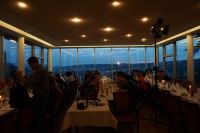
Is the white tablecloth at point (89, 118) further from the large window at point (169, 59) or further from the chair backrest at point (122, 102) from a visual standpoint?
the large window at point (169, 59)

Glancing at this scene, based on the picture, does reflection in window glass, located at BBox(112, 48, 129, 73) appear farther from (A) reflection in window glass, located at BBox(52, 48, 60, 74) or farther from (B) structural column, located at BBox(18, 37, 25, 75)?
(B) structural column, located at BBox(18, 37, 25, 75)

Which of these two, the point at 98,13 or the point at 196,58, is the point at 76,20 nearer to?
the point at 98,13

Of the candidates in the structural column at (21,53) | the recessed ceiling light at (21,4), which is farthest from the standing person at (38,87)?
the structural column at (21,53)

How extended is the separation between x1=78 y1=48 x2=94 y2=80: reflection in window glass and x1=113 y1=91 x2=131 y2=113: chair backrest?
1006 cm

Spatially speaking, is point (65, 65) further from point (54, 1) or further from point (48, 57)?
point (54, 1)

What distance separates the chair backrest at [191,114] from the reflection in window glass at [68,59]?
38.2ft

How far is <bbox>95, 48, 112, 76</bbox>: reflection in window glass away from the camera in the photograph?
14750 millimetres

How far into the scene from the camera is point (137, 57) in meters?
15.0

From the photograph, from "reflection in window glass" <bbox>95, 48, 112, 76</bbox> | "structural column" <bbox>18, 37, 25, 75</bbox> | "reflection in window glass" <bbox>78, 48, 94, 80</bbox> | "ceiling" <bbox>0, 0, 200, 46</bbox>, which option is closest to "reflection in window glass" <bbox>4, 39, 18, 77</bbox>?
"structural column" <bbox>18, 37, 25, 75</bbox>

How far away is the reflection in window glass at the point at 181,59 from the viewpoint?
10317 millimetres

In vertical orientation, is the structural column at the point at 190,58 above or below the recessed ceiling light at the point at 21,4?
below

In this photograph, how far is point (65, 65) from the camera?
1496 cm

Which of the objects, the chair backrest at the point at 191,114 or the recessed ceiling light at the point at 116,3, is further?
the recessed ceiling light at the point at 116,3

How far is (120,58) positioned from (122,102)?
1040cm
